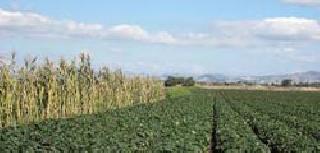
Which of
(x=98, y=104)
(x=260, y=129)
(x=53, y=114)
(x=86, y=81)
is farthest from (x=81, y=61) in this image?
(x=260, y=129)

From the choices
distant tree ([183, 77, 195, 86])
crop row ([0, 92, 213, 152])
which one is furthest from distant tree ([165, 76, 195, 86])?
crop row ([0, 92, 213, 152])

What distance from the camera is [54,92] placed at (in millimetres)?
28562

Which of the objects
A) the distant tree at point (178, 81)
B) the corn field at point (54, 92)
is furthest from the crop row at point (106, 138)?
the distant tree at point (178, 81)

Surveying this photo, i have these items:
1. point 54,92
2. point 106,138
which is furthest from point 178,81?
point 106,138

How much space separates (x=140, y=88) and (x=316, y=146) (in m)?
36.4

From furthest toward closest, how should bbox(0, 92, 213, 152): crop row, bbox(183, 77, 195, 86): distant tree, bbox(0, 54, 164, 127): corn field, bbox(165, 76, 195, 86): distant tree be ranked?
bbox(183, 77, 195, 86): distant tree
bbox(165, 76, 195, 86): distant tree
bbox(0, 54, 164, 127): corn field
bbox(0, 92, 213, 152): crop row

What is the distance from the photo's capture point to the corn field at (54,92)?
23.9 m

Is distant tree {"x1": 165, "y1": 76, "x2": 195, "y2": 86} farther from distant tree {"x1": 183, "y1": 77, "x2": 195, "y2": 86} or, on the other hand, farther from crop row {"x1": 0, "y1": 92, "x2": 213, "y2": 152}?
crop row {"x1": 0, "y1": 92, "x2": 213, "y2": 152}

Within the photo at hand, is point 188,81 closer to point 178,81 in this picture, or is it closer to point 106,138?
point 178,81

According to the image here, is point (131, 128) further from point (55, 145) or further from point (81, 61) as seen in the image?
point (81, 61)

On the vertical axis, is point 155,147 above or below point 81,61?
below

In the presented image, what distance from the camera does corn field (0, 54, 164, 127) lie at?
23.9 meters

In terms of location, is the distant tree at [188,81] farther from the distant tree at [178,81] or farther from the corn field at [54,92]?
the corn field at [54,92]

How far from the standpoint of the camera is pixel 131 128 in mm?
21406
